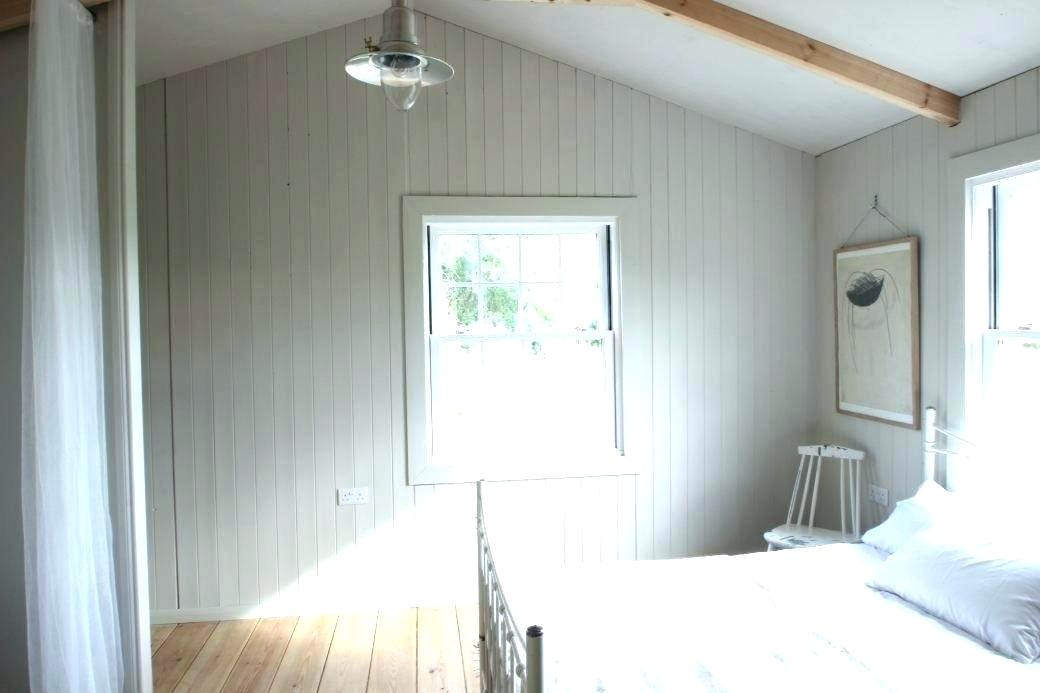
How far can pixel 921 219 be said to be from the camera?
126 inches

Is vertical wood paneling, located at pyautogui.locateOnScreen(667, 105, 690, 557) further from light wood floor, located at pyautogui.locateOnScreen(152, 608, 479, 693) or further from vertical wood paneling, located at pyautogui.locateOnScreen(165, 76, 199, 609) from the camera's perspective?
vertical wood paneling, located at pyautogui.locateOnScreen(165, 76, 199, 609)

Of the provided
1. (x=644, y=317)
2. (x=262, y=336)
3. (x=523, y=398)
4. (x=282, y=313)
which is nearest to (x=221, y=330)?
(x=262, y=336)

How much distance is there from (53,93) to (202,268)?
5.32ft

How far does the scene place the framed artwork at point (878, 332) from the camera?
3.26 metres

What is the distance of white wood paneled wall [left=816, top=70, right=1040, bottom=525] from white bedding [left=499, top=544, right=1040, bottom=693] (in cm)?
76

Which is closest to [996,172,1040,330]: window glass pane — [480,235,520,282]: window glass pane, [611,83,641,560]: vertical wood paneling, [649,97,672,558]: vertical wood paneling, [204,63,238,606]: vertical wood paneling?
[649,97,672,558]: vertical wood paneling

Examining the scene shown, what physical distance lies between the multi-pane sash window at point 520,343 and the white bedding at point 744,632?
1.16 metres

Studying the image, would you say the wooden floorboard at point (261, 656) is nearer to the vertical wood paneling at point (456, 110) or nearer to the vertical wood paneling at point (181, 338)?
the vertical wood paneling at point (181, 338)

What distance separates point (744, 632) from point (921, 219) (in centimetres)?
210

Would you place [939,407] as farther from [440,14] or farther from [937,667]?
[440,14]

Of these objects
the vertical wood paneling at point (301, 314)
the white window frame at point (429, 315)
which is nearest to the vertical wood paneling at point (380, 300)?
the white window frame at point (429, 315)

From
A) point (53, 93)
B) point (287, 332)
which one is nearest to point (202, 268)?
point (287, 332)

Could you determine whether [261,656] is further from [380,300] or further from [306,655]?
[380,300]

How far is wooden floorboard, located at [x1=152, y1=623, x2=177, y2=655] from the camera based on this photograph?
3348 mm
